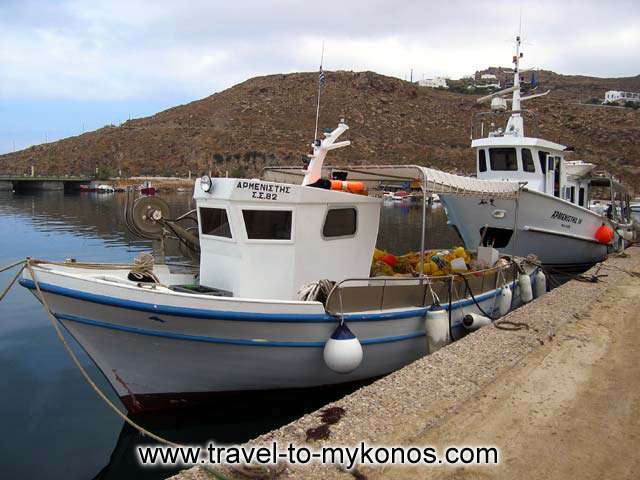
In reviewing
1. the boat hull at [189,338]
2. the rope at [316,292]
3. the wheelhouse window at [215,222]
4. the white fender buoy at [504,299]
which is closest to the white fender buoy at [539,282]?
the white fender buoy at [504,299]

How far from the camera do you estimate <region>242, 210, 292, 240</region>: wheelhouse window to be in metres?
→ 7.07

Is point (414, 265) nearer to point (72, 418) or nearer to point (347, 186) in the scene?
point (347, 186)

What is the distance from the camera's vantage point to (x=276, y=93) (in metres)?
111

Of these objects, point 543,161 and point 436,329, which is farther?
point 543,161

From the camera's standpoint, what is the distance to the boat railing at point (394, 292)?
22.9ft

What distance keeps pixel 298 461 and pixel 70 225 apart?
32.3m

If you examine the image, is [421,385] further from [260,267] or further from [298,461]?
[260,267]

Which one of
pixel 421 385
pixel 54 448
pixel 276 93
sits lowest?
pixel 54 448

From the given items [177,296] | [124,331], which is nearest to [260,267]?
[177,296]

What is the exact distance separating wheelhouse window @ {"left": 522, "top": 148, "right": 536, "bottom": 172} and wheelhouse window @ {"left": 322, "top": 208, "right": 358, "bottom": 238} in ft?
32.9

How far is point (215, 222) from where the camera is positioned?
7.45m

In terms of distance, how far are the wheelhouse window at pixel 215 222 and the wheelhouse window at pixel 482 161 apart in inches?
456

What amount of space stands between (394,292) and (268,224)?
2.09m

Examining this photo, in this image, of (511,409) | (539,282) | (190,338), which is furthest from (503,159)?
(190,338)
